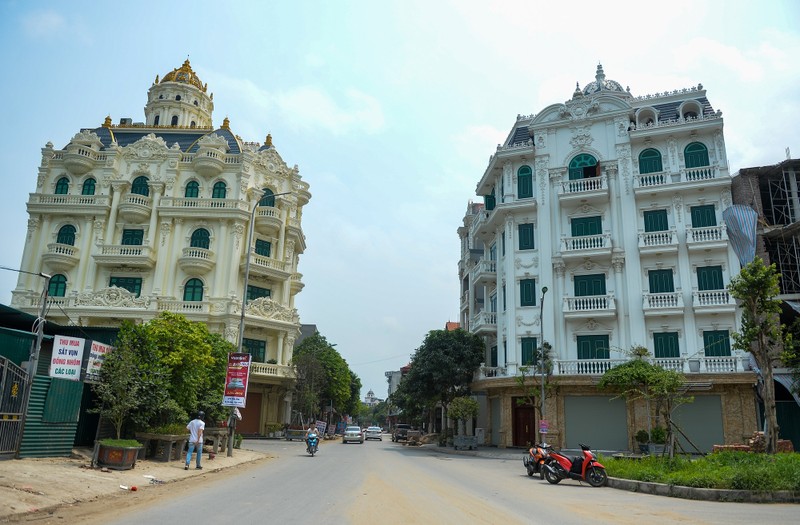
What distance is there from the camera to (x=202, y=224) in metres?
38.8

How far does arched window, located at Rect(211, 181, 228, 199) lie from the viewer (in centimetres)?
3947

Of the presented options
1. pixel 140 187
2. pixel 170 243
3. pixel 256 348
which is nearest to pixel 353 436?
pixel 256 348

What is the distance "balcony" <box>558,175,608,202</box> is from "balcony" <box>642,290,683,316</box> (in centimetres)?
595

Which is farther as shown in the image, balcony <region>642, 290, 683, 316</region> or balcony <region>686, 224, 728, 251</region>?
balcony <region>686, 224, 728, 251</region>

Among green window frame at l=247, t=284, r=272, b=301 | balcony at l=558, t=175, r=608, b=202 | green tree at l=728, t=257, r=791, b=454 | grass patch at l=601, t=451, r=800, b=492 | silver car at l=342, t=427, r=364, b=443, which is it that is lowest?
silver car at l=342, t=427, r=364, b=443

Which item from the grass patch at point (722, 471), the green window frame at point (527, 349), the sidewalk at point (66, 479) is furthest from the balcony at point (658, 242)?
the sidewalk at point (66, 479)

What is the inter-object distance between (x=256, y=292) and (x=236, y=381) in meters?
19.5

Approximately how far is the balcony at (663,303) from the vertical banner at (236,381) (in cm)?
2033

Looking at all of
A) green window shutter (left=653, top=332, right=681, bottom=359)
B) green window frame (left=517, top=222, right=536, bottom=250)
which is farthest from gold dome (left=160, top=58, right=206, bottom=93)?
green window shutter (left=653, top=332, right=681, bottom=359)

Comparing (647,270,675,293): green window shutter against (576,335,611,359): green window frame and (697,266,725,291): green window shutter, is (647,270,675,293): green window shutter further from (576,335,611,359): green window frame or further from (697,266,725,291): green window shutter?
(576,335,611,359): green window frame

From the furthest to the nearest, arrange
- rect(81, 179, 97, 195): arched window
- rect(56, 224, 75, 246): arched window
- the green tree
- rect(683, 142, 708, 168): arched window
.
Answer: rect(81, 179, 97, 195): arched window → rect(56, 224, 75, 246): arched window → rect(683, 142, 708, 168): arched window → the green tree

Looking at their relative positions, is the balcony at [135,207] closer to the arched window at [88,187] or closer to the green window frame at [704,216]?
the arched window at [88,187]

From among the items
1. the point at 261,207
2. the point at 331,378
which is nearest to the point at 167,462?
the point at 261,207

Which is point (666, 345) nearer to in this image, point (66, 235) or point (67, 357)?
point (67, 357)
